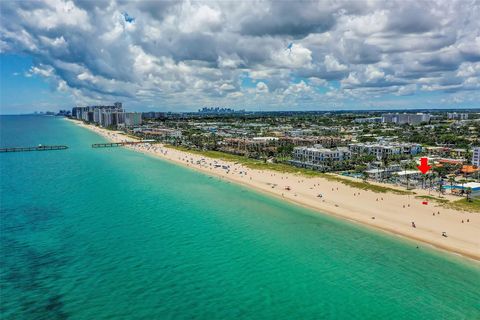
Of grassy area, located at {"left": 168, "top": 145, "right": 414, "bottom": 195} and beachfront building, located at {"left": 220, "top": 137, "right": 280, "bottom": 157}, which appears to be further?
beachfront building, located at {"left": 220, "top": 137, "right": 280, "bottom": 157}

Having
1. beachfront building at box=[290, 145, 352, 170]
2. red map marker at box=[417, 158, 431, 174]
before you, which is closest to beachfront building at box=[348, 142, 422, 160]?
beachfront building at box=[290, 145, 352, 170]

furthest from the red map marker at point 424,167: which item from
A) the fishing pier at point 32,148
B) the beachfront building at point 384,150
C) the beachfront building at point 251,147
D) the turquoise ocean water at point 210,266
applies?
the fishing pier at point 32,148

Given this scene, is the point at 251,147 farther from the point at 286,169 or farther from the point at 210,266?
the point at 210,266

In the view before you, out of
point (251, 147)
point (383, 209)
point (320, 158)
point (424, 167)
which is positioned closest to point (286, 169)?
point (320, 158)

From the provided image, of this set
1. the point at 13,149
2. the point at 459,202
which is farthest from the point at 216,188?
the point at 13,149

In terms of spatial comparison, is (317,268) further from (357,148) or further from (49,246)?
(357,148)

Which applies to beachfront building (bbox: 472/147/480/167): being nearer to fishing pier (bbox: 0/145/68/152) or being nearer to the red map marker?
the red map marker

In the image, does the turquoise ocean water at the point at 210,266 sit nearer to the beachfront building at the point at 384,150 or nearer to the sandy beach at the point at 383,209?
the sandy beach at the point at 383,209
